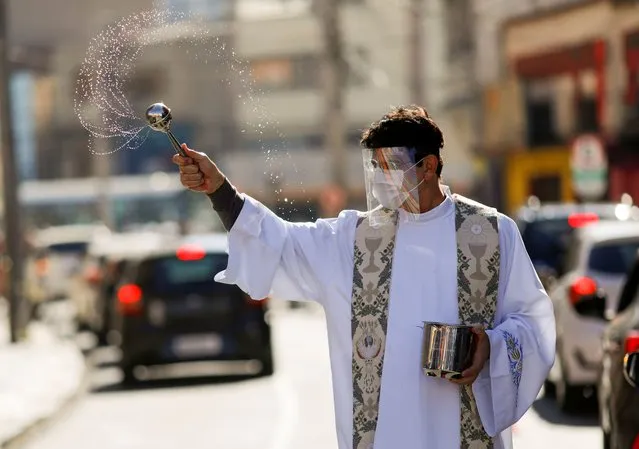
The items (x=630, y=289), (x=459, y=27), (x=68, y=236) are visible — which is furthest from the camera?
(x=459, y=27)

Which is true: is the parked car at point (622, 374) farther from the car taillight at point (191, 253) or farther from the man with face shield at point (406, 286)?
the car taillight at point (191, 253)

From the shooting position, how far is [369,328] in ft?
18.5

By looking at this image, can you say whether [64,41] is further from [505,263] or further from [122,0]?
[505,263]

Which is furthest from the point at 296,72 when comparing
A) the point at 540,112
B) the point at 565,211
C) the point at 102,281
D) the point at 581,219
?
the point at 581,219

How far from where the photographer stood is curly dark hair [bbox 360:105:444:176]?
5676mm

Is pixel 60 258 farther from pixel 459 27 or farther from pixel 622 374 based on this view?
pixel 622 374

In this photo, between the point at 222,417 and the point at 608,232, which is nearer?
the point at 222,417

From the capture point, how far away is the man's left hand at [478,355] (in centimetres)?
553

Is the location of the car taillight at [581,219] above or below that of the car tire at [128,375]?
above

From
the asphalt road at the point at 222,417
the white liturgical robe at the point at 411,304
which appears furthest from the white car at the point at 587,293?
the white liturgical robe at the point at 411,304

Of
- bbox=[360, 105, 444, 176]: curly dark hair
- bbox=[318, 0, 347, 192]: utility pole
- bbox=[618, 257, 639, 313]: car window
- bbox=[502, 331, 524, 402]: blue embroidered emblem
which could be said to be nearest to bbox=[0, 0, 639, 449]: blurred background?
bbox=[618, 257, 639, 313]: car window

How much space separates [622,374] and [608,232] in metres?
7.72

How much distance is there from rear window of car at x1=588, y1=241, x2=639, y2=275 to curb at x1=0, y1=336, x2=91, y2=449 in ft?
16.1

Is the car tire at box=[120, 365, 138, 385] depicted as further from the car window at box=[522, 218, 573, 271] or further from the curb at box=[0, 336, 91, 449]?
the car window at box=[522, 218, 573, 271]
